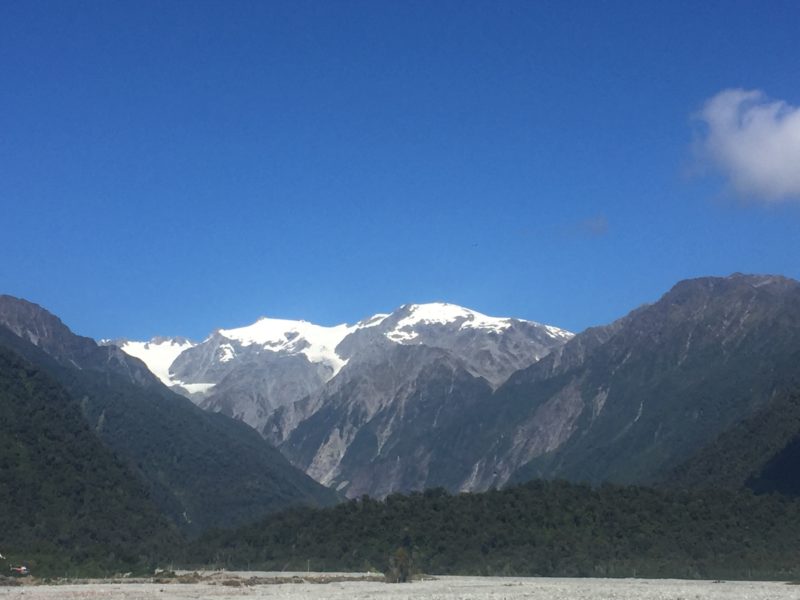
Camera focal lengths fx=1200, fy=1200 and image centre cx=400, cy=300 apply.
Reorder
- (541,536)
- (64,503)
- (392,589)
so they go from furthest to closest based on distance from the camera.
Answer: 1. (64,503)
2. (541,536)
3. (392,589)

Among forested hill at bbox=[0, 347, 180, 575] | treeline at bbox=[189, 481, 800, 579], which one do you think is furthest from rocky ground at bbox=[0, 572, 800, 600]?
forested hill at bbox=[0, 347, 180, 575]

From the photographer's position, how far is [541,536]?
5541 inches

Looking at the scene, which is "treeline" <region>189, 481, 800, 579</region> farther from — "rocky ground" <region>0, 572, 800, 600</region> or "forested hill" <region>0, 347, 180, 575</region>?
"rocky ground" <region>0, 572, 800, 600</region>

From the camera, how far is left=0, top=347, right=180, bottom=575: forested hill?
136m

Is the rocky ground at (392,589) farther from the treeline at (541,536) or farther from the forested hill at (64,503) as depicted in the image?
the forested hill at (64,503)

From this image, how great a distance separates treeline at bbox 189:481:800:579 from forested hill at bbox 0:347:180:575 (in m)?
13.6

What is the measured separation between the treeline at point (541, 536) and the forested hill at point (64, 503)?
1355 centimetres

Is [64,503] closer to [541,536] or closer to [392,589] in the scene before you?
[541,536]

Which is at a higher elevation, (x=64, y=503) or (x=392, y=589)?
(x=64, y=503)

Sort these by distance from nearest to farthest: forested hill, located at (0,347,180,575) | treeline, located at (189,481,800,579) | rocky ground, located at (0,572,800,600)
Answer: rocky ground, located at (0,572,800,600), treeline, located at (189,481,800,579), forested hill, located at (0,347,180,575)

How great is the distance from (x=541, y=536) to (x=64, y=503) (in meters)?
67.3

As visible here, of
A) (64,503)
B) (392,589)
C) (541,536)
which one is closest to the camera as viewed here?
(392,589)

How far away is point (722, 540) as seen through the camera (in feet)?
463

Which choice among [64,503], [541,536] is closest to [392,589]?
[541,536]
